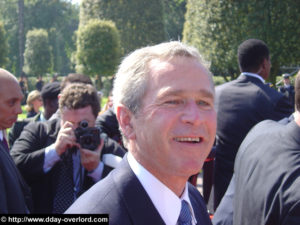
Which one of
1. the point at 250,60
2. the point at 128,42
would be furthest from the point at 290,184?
the point at 128,42

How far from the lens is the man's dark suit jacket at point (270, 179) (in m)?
2.07

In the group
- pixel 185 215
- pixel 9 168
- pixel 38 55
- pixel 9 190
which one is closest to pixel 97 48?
pixel 38 55

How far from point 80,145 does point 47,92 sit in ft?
7.35

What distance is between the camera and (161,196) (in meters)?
1.69

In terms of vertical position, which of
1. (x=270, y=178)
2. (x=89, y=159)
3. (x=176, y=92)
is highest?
(x=176, y=92)

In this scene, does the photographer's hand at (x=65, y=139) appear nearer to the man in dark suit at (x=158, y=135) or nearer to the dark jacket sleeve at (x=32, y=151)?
the dark jacket sleeve at (x=32, y=151)

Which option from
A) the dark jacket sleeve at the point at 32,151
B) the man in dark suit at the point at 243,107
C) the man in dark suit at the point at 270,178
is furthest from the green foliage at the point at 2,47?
the man in dark suit at the point at 270,178

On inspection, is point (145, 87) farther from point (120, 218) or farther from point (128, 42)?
point (128, 42)

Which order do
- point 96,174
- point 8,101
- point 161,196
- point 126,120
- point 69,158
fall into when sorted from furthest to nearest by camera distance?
point 69,158
point 96,174
point 8,101
point 126,120
point 161,196

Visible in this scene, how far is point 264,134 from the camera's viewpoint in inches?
96.4

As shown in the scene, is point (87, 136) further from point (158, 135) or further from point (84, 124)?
point (158, 135)

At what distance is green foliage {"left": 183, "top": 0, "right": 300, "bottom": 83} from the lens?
385 inches

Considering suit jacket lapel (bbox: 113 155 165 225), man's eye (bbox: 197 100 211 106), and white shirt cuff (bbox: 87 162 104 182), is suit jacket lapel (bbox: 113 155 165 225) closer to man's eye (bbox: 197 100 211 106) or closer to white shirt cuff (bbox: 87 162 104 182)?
man's eye (bbox: 197 100 211 106)

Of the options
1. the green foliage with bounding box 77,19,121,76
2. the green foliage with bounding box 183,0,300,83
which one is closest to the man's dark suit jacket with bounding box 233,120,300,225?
the green foliage with bounding box 183,0,300,83
